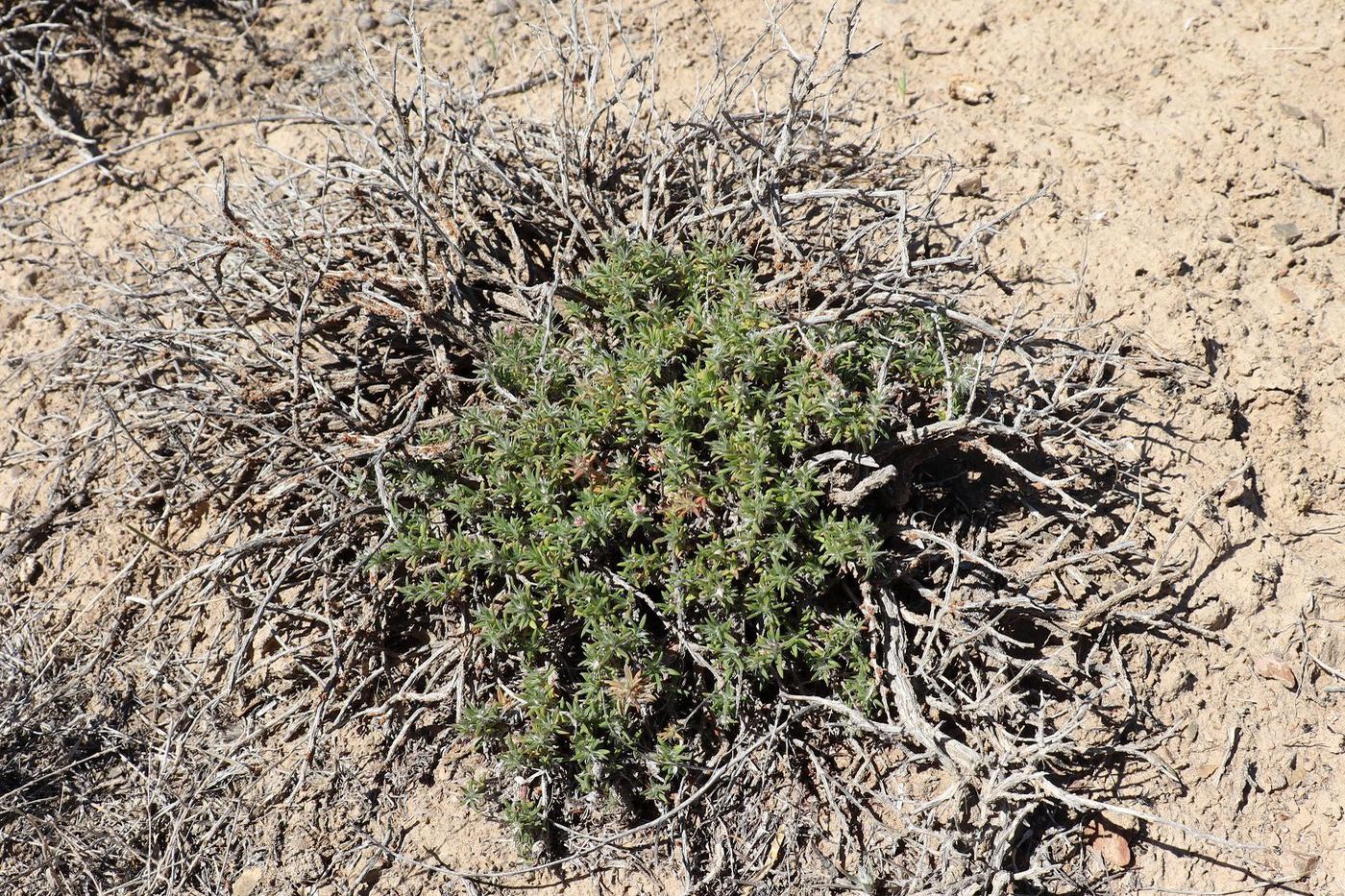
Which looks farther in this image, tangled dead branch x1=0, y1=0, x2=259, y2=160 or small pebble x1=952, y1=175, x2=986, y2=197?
tangled dead branch x1=0, y1=0, x2=259, y2=160

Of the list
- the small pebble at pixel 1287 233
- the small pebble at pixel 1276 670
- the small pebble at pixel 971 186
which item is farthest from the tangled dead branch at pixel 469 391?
the small pebble at pixel 1287 233

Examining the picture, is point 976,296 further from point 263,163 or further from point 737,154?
point 263,163

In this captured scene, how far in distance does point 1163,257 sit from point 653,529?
2.07 meters

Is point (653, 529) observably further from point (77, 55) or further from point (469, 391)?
point (77, 55)

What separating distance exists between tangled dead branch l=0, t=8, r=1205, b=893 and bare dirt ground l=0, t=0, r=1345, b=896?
153mm

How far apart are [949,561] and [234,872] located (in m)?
2.36

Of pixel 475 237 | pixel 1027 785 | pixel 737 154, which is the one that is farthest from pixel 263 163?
pixel 1027 785

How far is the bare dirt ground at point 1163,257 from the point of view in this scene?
291cm

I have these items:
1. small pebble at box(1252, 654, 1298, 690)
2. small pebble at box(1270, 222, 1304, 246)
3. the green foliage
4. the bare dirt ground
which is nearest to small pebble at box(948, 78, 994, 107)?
the bare dirt ground

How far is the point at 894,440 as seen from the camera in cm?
282

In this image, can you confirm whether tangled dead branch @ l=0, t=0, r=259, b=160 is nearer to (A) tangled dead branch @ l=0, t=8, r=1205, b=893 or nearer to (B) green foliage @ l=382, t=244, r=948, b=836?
(A) tangled dead branch @ l=0, t=8, r=1205, b=893

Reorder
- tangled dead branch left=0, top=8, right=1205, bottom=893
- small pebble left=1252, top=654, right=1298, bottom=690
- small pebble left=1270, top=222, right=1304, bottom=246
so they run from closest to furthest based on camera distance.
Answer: tangled dead branch left=0, top=8, right=1205, bottom=893, small pebble left=1252, top=654, right=1298, bottom=690, small pebble left=1270, top=222, right=1304, bottom=246

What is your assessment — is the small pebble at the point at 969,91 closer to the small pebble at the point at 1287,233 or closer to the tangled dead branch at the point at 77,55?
the small pebble at the point at 1287,233

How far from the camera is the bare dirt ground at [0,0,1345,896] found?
2908 millimetres
